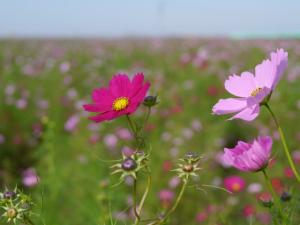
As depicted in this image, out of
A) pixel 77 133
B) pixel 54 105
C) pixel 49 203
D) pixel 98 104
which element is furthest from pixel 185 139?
pixel 98 104

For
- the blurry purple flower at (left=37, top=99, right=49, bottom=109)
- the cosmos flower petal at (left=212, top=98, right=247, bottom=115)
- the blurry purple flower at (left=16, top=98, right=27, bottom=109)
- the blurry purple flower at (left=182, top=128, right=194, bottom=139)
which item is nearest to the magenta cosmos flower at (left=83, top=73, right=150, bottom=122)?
the cosmos flower petal at (left=212, top=98, right=247, bottom=115)

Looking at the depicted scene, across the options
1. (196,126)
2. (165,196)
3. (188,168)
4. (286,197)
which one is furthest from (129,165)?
(196,126)

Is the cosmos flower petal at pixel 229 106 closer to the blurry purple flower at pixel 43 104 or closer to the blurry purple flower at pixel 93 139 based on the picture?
the blurry purple flower at pixel 93 139

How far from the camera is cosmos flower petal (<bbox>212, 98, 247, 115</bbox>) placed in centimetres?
74

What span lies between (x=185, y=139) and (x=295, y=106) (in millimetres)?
1256

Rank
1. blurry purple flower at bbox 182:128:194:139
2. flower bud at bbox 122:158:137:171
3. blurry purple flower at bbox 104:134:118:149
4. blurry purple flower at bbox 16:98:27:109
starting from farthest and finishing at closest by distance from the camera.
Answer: blurry purple flower at bbox 16:98:27:109 < blurry purple flower at bbox 182:128:194:139 < blurry purple flower at bbox 104:134:118:149 < flower bud at bbox 122:158:137:171

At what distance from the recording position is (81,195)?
270 centimetres

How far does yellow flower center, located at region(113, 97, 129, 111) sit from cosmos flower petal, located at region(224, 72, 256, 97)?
0.17 meters

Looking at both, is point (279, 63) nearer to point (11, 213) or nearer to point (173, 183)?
point (11, 213)

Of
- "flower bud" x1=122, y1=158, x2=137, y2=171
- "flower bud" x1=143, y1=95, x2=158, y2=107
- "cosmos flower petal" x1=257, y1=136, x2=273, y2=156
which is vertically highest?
"flower bud" x1=143, y1=95, x2=158, y2=107

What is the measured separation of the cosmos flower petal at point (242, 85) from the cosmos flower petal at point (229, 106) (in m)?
0.05

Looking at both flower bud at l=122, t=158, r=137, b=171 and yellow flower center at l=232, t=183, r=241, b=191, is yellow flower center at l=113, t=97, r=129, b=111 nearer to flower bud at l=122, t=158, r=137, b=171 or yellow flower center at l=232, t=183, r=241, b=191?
flower bud at l=122, t=158, r=137, b=171

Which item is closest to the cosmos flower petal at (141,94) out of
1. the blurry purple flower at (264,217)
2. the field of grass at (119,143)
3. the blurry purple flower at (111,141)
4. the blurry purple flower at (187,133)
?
the field of grass at (119,143)

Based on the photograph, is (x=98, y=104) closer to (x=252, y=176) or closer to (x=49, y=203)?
(x=49, y=203)
